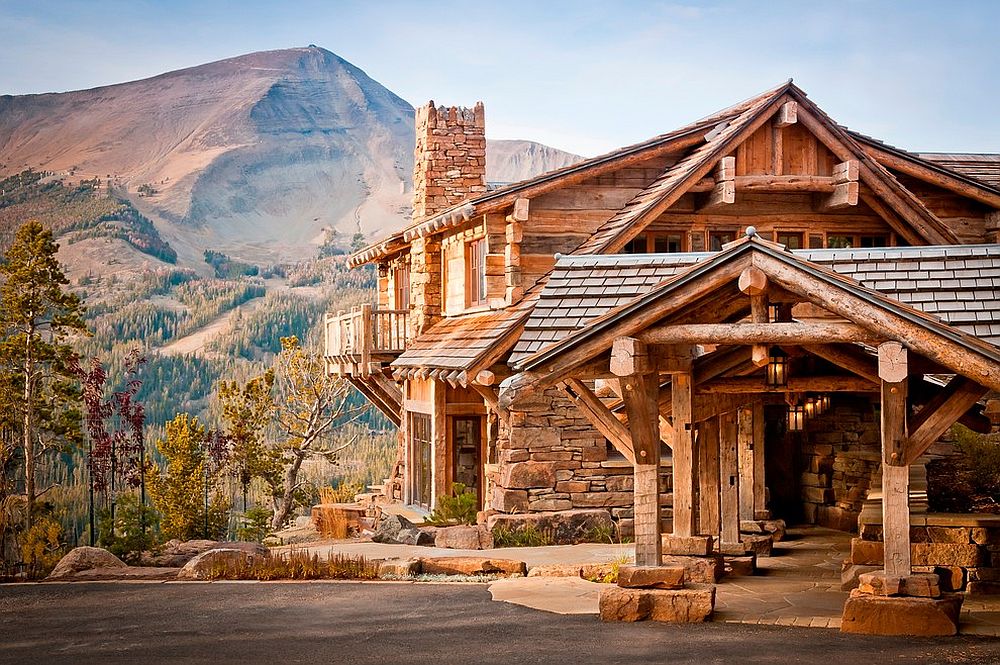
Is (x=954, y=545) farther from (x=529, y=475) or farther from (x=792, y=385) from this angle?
(x=529, y=475)

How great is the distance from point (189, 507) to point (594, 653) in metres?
13.7

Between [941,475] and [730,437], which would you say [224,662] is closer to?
[730,437]

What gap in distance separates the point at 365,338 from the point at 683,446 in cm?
1201

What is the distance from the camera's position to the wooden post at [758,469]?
19.1 meters

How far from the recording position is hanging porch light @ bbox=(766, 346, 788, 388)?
517 inches

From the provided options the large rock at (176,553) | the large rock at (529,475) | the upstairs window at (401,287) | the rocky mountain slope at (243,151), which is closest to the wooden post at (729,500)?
the large rock at (529,475)

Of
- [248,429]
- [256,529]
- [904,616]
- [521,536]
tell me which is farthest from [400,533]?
[904,616]

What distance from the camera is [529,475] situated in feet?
61.9

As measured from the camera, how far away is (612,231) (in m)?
19.1

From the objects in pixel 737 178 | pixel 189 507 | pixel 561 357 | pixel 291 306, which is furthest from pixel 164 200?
pixel 561 357

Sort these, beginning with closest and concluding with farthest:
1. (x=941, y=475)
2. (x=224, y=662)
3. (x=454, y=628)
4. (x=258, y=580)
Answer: (x=224, y=662), (x=454, y=628), (x=258, y=580), (x=941, y=475)

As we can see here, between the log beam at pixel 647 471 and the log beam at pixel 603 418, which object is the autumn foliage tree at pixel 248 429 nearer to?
the log beam at pixel 603 418

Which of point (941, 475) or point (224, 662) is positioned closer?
point (224, 662)

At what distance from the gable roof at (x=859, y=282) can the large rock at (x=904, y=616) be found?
7.80 feet
